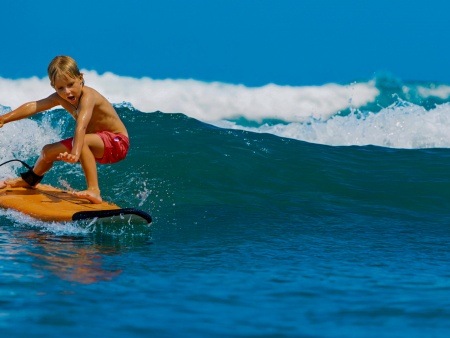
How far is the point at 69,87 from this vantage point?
5535mm

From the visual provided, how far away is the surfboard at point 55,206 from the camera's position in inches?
212

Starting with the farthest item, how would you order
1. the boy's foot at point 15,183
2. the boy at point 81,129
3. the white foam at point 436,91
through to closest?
the white foam at point 436,91
the boy's foot at point 15,183
the boy at point 81,129

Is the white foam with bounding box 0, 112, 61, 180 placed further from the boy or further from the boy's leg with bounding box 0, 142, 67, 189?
the boy

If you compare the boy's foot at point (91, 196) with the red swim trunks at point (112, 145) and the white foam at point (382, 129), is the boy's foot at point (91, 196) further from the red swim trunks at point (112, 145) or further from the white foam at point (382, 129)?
the white foam at point (382, 129)

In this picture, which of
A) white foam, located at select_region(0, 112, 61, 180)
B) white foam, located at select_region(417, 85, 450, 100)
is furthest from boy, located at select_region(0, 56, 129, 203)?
white foam, located at select_region(417, 85, 450, 100)

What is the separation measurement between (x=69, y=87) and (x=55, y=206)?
90 centimetres

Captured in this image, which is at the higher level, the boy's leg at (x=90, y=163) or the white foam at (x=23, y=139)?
the white foam at (x=23, y=139)

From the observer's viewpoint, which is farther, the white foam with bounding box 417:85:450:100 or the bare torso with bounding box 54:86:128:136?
the white foam with bounding box 417:85:450:100

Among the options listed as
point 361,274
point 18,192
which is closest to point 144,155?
point 18,192

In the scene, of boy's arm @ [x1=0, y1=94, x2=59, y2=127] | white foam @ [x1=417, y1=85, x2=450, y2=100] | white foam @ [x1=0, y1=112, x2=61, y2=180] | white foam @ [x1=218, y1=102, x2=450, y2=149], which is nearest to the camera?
boy's arm @ [x1=0, y1=94, x2=59, y2=127]

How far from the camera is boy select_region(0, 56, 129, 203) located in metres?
5.46

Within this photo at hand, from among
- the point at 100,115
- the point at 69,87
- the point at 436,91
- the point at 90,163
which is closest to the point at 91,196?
the point at 90,163

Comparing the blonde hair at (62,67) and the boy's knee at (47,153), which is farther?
the boy's knee at (47,153)

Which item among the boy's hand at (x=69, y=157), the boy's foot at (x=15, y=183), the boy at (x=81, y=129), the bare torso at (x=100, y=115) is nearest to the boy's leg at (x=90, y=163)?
the boy at (x=81, y=129)
